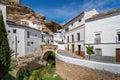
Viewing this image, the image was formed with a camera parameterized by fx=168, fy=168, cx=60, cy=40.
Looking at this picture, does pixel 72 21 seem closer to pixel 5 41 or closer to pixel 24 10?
pixel 5 41

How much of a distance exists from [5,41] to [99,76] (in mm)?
10211

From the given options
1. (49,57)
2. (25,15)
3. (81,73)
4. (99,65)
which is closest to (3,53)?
(81,73)

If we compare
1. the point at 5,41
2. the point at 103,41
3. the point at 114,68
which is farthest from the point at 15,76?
the point at 114,68

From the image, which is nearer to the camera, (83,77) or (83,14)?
(83,77)

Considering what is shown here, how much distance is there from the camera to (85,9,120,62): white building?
22953 mm

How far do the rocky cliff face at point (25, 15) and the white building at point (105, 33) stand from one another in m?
24.8

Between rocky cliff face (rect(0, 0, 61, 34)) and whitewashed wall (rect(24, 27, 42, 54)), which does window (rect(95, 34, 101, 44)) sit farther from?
rocky cliff face (rect(0, 0, 61, 34))

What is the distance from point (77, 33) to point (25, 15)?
79.9ft

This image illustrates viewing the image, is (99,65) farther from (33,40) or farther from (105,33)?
(33,40)

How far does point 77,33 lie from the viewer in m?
31.6

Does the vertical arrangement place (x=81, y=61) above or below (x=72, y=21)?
below

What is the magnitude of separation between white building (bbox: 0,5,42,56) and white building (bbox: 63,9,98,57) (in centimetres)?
780

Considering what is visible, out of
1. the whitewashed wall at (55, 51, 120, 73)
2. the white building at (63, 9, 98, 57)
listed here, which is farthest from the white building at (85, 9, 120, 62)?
the whitewashed wall at (55, 51, 120, 73)

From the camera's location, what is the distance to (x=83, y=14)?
2884 cm
